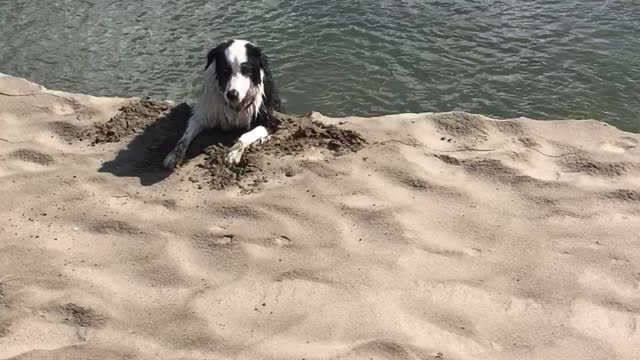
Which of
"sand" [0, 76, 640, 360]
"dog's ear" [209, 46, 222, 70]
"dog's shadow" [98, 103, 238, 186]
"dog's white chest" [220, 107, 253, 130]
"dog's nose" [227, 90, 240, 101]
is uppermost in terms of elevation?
"dog's ear" [209, 46, 222, 70]

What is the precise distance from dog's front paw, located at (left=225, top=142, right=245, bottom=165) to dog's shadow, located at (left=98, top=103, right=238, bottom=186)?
0.30 meters

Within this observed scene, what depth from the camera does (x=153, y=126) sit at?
19.5ft

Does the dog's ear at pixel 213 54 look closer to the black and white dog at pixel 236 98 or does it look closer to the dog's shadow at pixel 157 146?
the black and white dog at pixel 236 98

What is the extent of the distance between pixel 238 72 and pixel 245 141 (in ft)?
1.91

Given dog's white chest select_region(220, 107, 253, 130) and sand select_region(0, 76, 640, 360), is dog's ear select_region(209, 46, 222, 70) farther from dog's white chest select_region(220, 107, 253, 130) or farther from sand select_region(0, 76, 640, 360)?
sand select_region(0, 76, 640, 360)

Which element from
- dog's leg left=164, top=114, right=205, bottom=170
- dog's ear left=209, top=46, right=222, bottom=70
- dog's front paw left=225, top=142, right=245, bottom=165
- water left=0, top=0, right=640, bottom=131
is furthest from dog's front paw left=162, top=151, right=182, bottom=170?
water left=0, top=0, right=640, bottom=131

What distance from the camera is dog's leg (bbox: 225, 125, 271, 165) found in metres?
5.30

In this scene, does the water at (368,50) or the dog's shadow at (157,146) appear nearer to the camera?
the dog's shadow at (157,146)

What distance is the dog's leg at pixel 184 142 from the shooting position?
208 inches

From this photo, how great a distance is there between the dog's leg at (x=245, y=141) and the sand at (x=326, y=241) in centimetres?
11

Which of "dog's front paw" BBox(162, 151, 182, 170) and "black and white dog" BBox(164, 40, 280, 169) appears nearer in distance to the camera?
"dog's front paw" BBox(162, 151, 182, 170)

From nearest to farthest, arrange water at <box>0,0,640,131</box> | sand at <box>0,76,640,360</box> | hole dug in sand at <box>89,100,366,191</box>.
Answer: sand at <box>0,76,640,360</box>, hole dug in sand at <box>89,100,366,191</box>, water at <box>0,0,640,131</box>

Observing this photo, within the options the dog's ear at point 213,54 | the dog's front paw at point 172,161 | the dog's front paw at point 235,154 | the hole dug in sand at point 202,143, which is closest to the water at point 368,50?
the hole dug in sand at point 202,143

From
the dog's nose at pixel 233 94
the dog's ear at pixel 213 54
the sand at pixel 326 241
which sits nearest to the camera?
the sand at pixel 326 241
